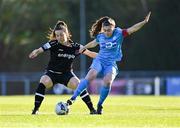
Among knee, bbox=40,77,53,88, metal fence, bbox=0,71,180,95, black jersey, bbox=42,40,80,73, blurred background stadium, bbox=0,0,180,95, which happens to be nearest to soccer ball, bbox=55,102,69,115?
knee, bbox=40,77,53,88

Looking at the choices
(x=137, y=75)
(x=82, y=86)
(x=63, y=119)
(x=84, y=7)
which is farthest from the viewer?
(x=84, y=7)

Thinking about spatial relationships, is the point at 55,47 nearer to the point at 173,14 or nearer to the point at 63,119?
the point at 63,119

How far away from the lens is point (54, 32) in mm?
16453

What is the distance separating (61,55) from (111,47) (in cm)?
109

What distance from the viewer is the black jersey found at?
16.4 m

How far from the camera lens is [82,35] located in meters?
56.4

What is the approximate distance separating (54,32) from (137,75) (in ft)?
121

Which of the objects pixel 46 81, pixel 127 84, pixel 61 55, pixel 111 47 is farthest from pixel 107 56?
pixel 127 84

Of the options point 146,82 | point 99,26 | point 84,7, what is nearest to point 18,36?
point 84,7

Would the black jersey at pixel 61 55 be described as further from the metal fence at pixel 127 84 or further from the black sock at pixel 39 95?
the metal fence at pixel 127 84

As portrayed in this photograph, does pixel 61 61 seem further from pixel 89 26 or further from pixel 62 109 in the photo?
pixel 89 26

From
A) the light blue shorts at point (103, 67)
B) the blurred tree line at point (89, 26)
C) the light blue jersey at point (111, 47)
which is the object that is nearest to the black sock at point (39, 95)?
the light blue shorts at point (103, 67)

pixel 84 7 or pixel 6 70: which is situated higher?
pixel 84 7

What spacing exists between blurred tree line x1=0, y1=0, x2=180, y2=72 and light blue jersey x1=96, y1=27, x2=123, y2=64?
4187 centimetres
